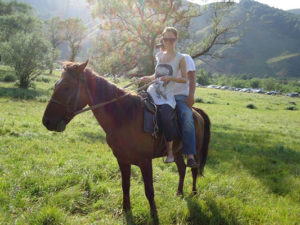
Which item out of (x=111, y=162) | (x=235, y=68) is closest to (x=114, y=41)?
(x=111, y=162)

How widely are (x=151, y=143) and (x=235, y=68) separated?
695ft

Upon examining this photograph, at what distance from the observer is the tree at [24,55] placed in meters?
22.1

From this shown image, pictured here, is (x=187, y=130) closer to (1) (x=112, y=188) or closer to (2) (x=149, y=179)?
(2) (x=149, y=179)

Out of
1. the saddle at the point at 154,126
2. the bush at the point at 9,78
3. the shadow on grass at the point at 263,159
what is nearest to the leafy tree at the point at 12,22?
the bush at the point at 9,78

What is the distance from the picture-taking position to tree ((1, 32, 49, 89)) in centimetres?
2211

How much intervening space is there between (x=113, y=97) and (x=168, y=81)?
1192 millimetres

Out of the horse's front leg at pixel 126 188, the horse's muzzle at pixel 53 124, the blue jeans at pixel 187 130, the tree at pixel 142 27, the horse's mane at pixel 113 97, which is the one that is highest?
the tree at pixel 142 27

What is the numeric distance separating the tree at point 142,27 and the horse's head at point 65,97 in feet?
34.6

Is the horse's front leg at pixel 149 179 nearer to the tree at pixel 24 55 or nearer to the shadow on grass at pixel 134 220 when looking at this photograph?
the shadow on grass at pixel 134 220

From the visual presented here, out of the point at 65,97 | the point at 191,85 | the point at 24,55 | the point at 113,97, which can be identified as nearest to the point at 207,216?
the point at 191,85

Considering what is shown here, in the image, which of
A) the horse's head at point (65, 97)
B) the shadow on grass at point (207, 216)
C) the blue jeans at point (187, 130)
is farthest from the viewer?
the blue jeans at point (187, 130)

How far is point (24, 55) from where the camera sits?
72.8ft

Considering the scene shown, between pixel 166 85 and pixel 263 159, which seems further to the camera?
pixel 263 159

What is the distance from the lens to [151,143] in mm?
3795
